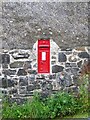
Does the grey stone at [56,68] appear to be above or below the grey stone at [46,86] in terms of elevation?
above

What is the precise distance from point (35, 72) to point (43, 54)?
43 cm

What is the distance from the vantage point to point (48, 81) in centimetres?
920

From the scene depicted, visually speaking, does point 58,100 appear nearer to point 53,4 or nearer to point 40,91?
point 40,91

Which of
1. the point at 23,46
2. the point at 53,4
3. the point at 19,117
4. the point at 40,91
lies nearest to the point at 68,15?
the point at 53,4

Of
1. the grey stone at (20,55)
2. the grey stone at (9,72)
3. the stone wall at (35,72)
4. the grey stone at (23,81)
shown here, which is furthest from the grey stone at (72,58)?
the grey stone at (9,72)

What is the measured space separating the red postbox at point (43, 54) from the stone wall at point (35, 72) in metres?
0.09

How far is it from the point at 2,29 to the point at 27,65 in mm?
945

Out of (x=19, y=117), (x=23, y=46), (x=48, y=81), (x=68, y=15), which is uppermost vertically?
(x=68, y=15)

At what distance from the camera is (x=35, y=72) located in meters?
9.16

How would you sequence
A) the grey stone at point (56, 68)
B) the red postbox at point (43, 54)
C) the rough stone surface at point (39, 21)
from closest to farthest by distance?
the rough stone surface at point (39, 21) → the red postbox at point (43, 54) → the grey stone at point (56, 68)

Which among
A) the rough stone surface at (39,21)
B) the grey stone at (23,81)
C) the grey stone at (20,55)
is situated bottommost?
the grey stone at (23,81)

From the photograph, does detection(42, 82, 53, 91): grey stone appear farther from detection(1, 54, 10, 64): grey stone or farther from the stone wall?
detection(1, 54, 10, 64): grey stone

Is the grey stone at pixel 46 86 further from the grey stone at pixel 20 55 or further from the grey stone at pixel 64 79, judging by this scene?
the grey stone at pixel 20 55

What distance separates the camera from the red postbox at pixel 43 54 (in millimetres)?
9047
